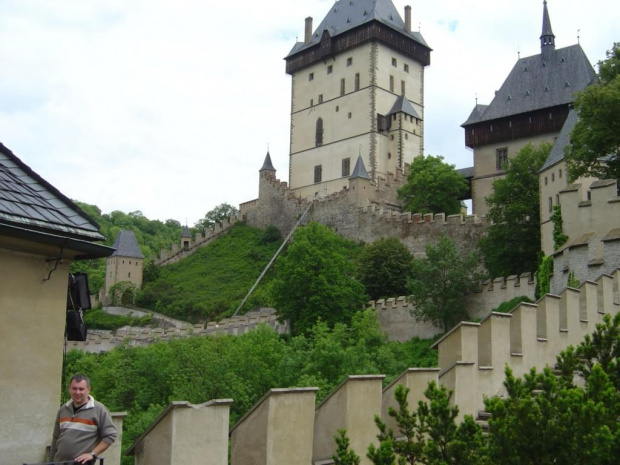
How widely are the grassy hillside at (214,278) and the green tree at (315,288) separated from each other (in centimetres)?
606

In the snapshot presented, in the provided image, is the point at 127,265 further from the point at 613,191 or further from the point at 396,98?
the point at 613,191

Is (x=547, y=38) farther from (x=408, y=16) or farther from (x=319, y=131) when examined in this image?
(x=319, y=131)

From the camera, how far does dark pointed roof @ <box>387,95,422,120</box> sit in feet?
183

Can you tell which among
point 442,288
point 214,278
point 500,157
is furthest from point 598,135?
point 214,278

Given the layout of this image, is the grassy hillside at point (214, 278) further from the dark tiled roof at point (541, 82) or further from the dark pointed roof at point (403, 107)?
the dark tiled roof at point (541, 82)

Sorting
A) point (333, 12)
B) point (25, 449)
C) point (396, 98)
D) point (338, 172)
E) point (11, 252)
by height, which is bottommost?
point (25, 449)

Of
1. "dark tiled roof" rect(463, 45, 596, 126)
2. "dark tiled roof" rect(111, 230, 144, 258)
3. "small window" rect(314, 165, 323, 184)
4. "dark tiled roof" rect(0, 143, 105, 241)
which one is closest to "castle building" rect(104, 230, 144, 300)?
"dark tiled roof" rect(111, 230, 144, 258)

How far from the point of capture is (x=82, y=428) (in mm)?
5547

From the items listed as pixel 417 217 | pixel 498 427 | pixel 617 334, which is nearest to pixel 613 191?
pixel 617 334

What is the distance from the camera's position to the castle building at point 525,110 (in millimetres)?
42781

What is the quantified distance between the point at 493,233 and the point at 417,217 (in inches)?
270

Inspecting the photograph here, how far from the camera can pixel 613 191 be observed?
18.5 m

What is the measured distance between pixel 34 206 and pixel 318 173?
5136cm

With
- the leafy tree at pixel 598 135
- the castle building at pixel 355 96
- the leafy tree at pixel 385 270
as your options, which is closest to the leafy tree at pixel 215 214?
the castle building at pixel 355 96
